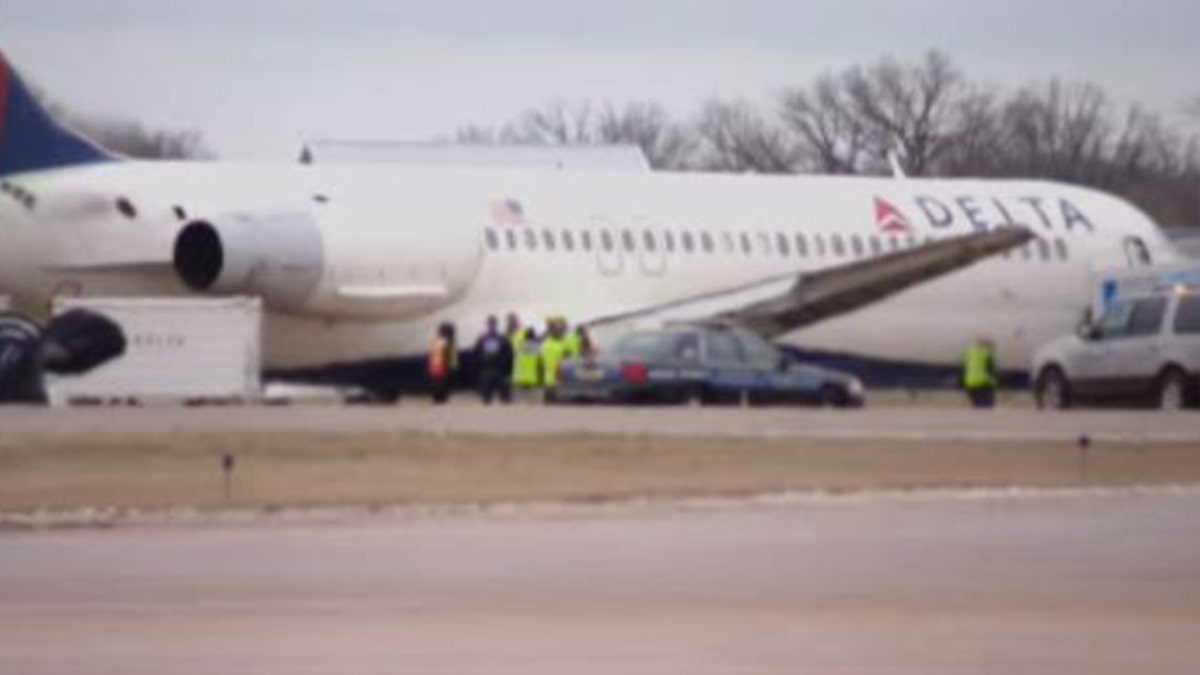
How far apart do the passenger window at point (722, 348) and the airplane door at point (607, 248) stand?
6598 mm

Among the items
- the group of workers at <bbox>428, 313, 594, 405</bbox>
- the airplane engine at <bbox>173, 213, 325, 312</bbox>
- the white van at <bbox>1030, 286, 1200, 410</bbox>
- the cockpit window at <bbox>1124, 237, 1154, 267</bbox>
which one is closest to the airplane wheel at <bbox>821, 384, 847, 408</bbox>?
the group of workers at <bbox>428, 313, 594, 405</bbox>

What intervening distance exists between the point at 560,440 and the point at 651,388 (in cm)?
932

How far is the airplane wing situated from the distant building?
1701 centimetres

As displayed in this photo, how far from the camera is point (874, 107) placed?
330 feet

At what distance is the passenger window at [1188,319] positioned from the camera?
1817 inches

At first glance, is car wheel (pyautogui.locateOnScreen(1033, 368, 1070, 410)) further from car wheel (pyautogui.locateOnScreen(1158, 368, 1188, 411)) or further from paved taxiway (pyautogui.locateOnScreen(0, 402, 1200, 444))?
paved taxiway (pyautogui.locateOnScreen(0, 402, 1200, 444))

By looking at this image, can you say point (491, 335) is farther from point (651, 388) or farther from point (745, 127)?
point (745, 127)

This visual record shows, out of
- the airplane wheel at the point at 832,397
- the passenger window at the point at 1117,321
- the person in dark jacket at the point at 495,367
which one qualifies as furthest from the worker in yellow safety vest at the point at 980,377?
the person in dark jacket at the point at 495,367

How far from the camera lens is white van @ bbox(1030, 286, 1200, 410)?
46031 mm

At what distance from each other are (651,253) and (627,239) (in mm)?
450

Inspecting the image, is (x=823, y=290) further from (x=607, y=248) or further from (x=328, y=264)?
(x=328, y=264)

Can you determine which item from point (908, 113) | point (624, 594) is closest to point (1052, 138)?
point (908, 113)

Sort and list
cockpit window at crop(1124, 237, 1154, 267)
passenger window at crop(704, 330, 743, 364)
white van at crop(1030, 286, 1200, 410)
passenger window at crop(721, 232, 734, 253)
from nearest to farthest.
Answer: passenger window at crop(704, 330, 743, 364)
white van at crop(1030, 286, 1200, 410)
passenger window at crop(721, 232, 734, 253)
cockpit window at crop(1124, 237, 1154, 267)

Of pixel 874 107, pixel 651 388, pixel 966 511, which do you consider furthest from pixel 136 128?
pixel 966 511
